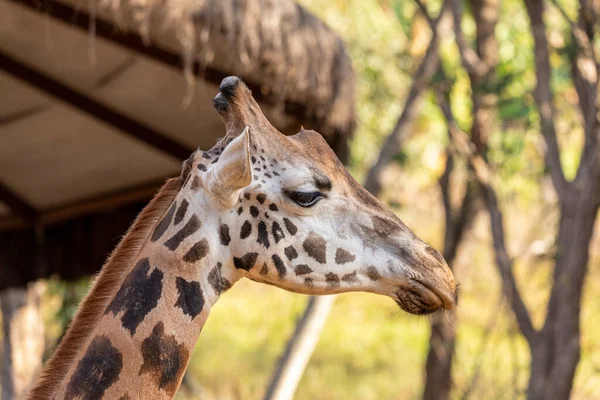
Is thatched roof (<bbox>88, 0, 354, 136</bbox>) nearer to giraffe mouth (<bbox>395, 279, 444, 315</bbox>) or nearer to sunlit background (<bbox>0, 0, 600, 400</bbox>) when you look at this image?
giraffe mouth (<bbox>395, 279, 444, 315</bbox>)

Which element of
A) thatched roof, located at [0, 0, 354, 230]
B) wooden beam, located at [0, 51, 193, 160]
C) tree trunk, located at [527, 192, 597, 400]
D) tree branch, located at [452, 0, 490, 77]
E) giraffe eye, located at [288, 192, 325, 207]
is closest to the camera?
giraffe eye, located at [288, 192, 325, 207]

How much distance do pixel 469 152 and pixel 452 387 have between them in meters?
2.20

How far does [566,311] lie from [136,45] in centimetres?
215

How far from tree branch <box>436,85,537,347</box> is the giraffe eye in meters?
1.99

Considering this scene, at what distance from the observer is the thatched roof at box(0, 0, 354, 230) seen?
4.59 m

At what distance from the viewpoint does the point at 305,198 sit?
2.73 meters

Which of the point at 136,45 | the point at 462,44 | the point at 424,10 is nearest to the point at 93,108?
the point at 136,45

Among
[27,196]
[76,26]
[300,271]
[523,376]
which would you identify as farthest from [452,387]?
[523,376]

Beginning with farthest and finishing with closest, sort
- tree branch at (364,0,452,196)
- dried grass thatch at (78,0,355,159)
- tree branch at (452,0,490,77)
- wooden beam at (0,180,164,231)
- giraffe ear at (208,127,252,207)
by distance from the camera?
wooden beam at (0,180,164,231) → tree branch at (364,0,452,196) → tree branch at (452,0,490,77) → dried grass thatch at (78,0,355,159) → giraffe ear at (208,127,252,207)

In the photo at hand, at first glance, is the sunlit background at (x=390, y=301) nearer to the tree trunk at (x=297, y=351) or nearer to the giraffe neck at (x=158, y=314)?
the tree trunk at (x=297, y=351)

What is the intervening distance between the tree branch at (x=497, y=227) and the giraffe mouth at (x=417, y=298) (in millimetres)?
1775

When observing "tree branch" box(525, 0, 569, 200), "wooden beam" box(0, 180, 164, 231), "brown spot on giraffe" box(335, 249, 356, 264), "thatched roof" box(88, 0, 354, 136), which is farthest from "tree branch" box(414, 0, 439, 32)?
"brown spot on giraffe" box(335, 249, 356, 264)

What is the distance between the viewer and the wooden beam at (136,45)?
170 inches

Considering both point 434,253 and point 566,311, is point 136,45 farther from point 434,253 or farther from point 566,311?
point 434,253
